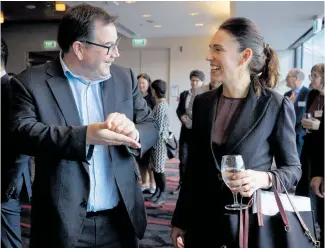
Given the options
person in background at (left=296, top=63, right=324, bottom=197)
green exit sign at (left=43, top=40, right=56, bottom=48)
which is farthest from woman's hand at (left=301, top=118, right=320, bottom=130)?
green exit sign at (left=43, top=40, right=56, bottom=48)

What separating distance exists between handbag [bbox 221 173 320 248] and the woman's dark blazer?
14 cm

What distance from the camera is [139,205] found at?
1.74 metres

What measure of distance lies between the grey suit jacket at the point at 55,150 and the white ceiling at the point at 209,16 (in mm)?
5602

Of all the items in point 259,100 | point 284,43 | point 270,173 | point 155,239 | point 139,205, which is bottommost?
point 155,239

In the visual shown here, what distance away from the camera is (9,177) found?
2.46 metres

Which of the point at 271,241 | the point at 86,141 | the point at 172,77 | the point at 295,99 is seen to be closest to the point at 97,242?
the point at 86,141

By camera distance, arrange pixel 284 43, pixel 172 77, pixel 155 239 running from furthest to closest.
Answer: pixel 172 77, pixel 284 43, pixel 155 239

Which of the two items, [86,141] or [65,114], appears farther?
[65,114]

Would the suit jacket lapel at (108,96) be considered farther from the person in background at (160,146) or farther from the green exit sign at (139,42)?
the green exit sign at (139,42)

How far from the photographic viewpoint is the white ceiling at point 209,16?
308 inches

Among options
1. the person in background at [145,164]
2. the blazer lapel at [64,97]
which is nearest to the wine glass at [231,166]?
the blazer lapel at [64,97]

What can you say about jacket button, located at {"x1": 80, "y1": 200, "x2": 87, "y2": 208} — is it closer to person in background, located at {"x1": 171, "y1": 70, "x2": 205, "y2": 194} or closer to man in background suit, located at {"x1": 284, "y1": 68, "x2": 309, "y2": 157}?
person in background, located at {"x1": 171, "y1": 70, "x2": 205, "y2": 194}

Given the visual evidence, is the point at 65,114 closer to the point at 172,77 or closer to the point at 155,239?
the point at 155,239

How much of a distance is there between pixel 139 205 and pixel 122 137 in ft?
1.48
